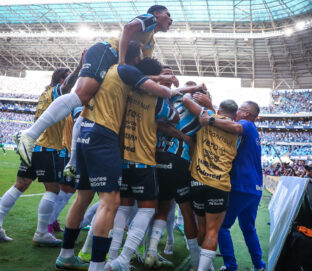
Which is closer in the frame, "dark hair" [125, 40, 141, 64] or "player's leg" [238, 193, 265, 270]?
"dark hair" [125, 40, 141, 64]

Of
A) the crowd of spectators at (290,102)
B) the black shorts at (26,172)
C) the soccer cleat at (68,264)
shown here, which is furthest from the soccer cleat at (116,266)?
the crowd of spectators at (290,102)

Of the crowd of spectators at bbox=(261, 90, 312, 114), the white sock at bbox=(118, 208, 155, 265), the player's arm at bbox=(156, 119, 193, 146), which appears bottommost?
the white sock at bbox=(118, 208, 155, 265)

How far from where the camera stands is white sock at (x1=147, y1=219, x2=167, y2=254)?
2574 mm

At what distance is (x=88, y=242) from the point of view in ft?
8.38

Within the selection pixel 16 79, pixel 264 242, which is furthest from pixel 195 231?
pixel 16 79

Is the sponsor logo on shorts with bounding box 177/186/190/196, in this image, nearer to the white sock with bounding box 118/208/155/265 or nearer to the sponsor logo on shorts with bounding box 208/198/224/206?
the sponsor logo on shorts with bounding box 208/198/224/206

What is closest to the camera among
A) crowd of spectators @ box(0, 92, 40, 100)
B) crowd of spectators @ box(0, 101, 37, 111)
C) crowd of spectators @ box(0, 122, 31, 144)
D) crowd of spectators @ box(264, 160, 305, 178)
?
crowd of spectators @ box(264, 160, 305, 178)

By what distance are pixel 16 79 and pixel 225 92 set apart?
35784mm

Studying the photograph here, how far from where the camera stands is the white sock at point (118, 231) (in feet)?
7.75

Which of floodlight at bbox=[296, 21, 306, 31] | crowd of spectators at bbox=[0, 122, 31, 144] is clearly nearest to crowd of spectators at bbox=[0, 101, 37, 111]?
crowd of spectators at bbox=[0, 122, 31, 144]

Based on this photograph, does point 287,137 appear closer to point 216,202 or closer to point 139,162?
point 216,202

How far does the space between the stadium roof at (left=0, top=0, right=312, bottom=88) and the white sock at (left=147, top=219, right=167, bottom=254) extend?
77.1ft

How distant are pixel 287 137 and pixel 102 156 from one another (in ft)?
115

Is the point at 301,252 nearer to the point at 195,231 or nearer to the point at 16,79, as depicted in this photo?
the point at 195,231
